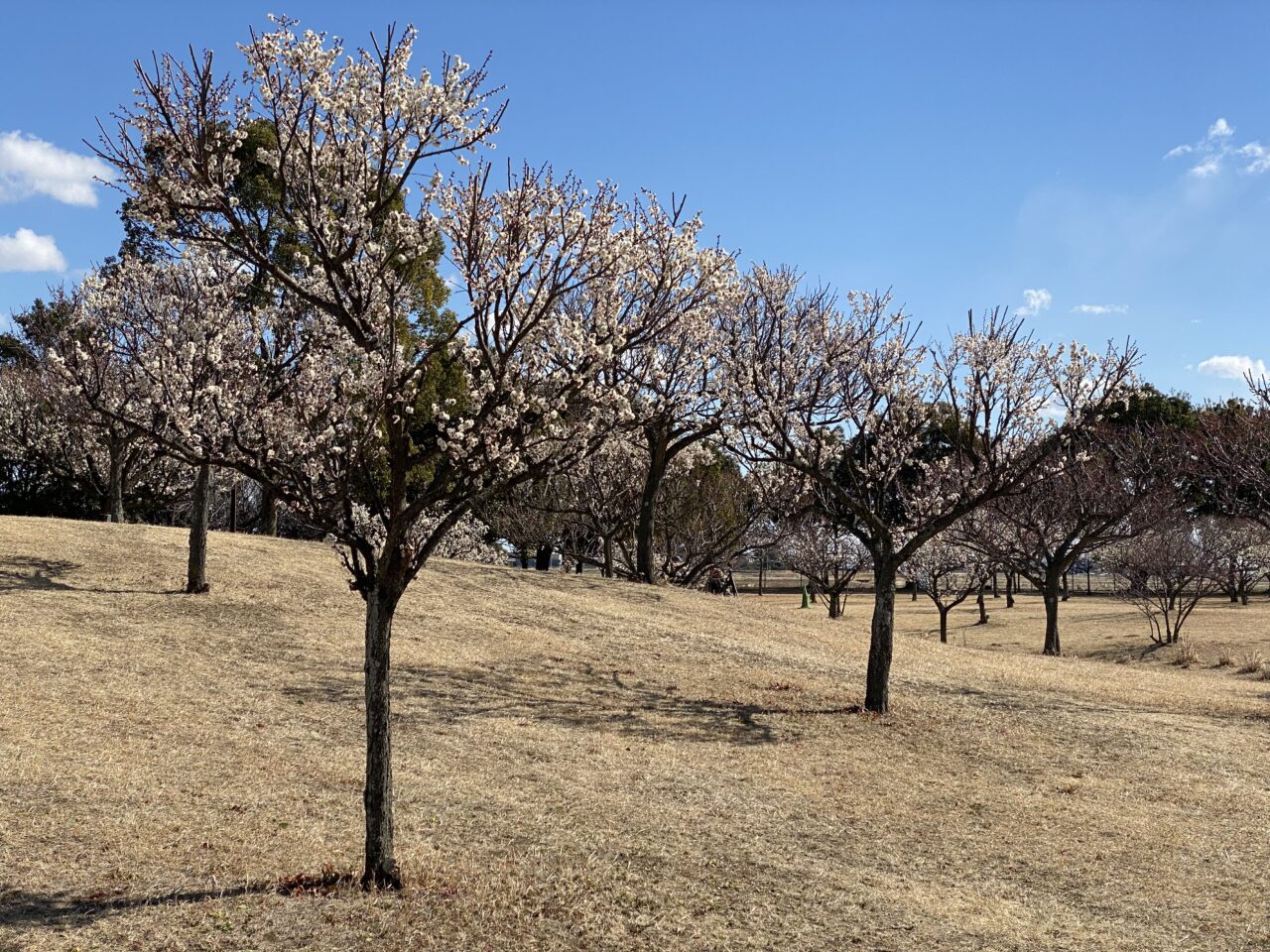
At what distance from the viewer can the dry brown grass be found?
826cm

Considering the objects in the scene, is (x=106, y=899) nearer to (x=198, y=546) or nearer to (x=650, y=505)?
(x=198, y=546)

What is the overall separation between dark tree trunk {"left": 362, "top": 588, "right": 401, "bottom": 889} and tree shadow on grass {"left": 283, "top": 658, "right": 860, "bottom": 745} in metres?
5.76

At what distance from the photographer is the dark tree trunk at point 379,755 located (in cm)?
857

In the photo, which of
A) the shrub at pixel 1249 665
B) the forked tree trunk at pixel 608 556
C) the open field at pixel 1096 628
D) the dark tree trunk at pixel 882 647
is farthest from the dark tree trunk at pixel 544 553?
the dark tree trunk at pixel 882 647

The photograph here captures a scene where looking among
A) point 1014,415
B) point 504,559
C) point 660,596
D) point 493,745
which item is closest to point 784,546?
point 504,559

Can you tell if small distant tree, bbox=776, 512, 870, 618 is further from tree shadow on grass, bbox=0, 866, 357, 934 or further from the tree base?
tree shadow on grass, bbox=0, 866, 357, 934

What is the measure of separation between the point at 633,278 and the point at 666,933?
6061 millimetres

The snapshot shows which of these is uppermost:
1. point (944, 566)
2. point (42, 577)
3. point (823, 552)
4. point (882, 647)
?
point (823, 552)

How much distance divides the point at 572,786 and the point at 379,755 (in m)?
4.00

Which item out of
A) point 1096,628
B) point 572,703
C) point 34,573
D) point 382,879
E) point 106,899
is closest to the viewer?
point 106,899

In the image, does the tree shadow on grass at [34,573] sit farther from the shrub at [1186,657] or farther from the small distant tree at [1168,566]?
the small distant tree at [1168,566]

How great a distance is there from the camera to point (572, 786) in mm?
12102

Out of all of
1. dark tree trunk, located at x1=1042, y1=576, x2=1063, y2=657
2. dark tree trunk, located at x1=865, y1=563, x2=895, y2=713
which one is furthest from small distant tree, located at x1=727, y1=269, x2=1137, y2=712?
dark tree trunk, located at x1=1042, y1=576, x2=1063, y2=657

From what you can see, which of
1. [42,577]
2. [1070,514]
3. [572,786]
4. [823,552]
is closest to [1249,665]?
[1070,514]
